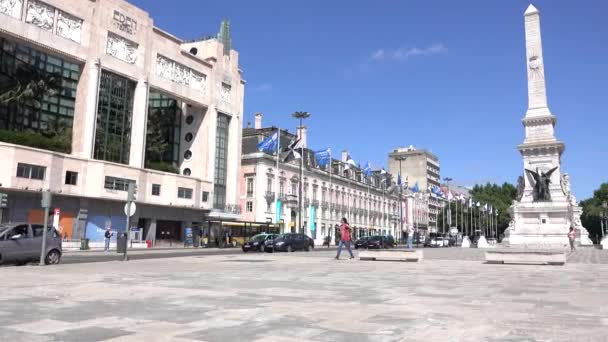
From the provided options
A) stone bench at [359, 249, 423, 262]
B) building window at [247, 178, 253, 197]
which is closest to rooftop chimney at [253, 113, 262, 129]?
building window at [247, 178, 253, 197]

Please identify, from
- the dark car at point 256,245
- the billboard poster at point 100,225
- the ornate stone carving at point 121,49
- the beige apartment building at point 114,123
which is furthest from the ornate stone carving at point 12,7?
the dark car at point 256,245

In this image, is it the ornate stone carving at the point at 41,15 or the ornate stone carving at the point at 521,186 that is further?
the ornate stone carving at the point at 521,186

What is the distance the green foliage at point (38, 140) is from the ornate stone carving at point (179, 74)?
12.0m

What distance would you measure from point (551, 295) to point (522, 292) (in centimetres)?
69

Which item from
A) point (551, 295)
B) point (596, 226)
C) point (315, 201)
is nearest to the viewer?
point (551, 295)

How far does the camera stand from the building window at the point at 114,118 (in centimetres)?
4706

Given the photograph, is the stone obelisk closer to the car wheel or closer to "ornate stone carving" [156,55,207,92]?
"ornate stone carving" [156,55,207,92]

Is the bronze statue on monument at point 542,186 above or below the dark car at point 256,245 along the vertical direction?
above

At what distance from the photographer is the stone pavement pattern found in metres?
6.43

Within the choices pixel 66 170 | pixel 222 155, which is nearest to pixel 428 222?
pixel 222 155

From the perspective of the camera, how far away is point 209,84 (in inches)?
2303

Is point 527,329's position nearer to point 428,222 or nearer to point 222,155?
point 222,155

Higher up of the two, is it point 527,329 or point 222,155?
point 222,155

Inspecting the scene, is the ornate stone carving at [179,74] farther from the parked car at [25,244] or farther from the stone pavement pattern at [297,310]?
the stone pavement pattern at [297,310]
